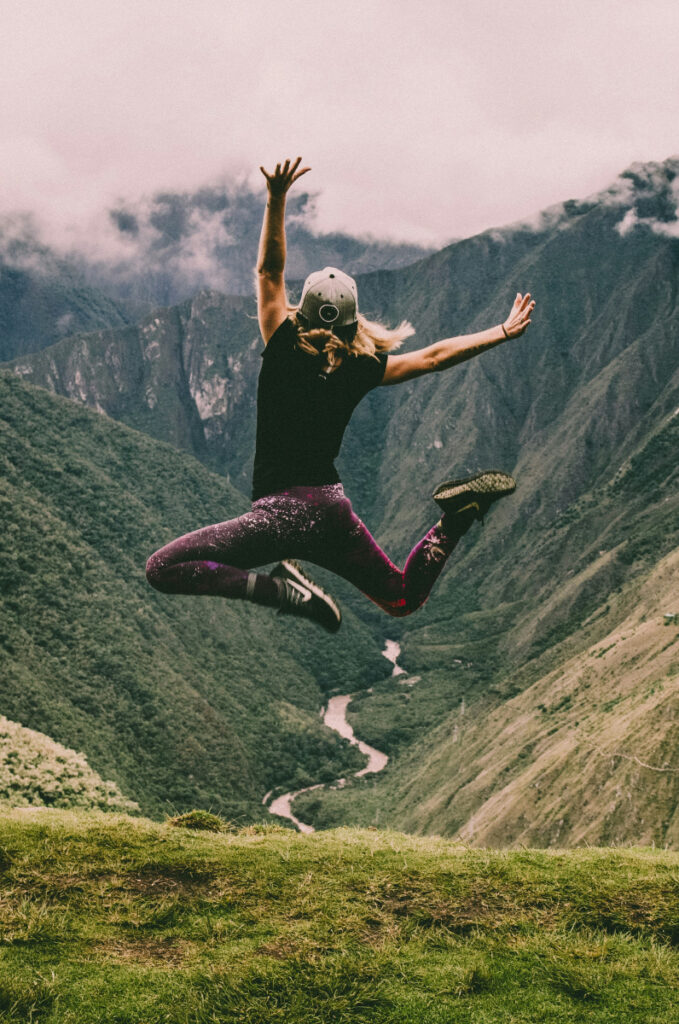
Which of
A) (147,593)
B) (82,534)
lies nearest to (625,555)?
(147,593)

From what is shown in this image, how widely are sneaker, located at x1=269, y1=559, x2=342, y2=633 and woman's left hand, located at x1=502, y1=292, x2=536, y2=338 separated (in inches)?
86.2

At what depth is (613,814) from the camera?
135ft

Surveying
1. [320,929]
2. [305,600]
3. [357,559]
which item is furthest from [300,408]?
[320,929]

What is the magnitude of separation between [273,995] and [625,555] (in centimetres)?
12384

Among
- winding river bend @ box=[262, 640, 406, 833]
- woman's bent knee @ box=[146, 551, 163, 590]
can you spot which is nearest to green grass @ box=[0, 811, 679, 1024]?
woman's bent knee @ box=[146, 551, 163, 590]

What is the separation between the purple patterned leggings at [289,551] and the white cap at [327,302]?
1.10 metres

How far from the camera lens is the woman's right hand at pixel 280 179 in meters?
4.78

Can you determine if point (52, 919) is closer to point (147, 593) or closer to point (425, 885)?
point (425, 885)

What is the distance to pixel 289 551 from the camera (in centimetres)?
514

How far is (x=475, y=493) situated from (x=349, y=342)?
4.27 ft

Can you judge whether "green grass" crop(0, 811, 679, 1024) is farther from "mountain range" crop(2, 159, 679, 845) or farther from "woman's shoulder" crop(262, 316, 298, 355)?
"mountain range" crop(2, 159, 679, 845)

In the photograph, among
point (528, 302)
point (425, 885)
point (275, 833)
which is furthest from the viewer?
point (275, 833)

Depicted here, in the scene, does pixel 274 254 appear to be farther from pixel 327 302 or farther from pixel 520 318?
pixel 520 318

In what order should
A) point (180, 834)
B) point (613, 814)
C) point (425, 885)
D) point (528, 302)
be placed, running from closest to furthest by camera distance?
point (528, 302), point (425, 885), point (180, 834), point (613, 814)
